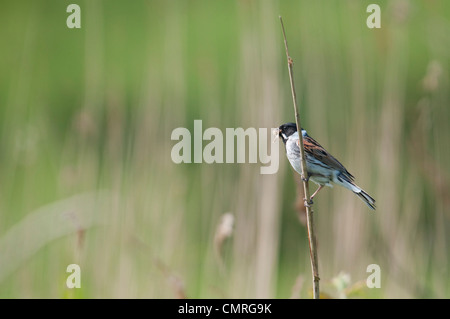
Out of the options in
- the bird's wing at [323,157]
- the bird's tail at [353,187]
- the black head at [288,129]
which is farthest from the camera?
the black head at [288,129]

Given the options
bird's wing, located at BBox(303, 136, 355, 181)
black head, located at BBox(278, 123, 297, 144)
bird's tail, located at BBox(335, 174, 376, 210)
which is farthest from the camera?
black head, located at BBox(278, 123, 297, 144)

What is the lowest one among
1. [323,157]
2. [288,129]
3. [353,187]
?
[353,187]

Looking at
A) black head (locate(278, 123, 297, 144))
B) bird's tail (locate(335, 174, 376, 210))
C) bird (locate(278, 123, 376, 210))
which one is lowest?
bird's tail (locate(335, 174, 376, 210))

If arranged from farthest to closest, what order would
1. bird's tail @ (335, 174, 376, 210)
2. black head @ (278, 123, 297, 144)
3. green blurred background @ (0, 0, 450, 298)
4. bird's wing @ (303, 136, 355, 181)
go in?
green blurred background @ (0, 0, 450, 298) → black head @ (278, 123, 297, 144) → bird's wing @ (303, 136, 355, 181) → bird's tail @ (335, 174, 376, 210)

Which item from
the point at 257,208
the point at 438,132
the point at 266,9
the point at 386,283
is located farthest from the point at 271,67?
the point at 386,283

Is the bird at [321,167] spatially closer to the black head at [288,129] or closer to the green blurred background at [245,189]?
the black head at [288,129]

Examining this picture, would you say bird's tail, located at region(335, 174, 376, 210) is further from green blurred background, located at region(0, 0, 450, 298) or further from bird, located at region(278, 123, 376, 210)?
green blurred background, located at region(0, 0, 450, 298)

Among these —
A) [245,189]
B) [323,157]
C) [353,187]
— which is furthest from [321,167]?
[245,189]

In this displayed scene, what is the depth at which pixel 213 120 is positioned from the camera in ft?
10.3

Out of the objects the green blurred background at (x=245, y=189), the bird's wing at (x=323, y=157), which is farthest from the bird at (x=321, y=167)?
the green blurred background at (x=245, y=189)

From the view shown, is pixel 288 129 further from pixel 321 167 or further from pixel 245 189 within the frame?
pixel 245 189

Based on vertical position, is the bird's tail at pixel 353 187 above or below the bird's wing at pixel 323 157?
below

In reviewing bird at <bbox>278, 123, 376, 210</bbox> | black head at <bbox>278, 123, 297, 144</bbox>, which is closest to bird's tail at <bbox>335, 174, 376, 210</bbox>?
bird at <bbox>278, 123, 376, 210</bbox>

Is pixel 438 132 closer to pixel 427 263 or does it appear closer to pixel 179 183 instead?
pixel 427 263
